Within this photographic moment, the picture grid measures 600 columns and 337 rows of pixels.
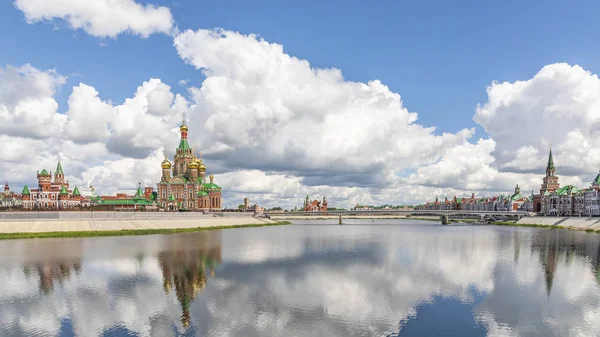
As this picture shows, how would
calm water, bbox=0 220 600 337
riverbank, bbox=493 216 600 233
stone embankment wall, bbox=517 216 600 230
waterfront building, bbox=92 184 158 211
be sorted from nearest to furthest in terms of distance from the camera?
calm water, bbox=0 220 600 337 → riverbank, bbox=493 216 600 233 → stone embankment wall, bbox=517 216 600 230 → waterfront building, bbox=92 184 158 211

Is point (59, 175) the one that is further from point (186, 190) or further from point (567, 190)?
point (567, 190)

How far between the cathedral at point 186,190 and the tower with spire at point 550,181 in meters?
142

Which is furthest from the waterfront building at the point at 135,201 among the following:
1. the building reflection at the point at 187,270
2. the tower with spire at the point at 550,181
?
the tower with spire at the point at 550,181

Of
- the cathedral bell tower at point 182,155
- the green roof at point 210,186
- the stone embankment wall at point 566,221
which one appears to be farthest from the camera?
the cathedral bell tower at point 182,155

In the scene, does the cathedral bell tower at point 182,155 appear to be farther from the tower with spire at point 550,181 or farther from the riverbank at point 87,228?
the tower with spire at point 550,181

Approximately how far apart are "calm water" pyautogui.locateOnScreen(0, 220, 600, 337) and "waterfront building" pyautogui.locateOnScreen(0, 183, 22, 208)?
109467mm

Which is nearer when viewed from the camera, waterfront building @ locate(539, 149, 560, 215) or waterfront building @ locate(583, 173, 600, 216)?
waterfront building @ locate(583, 173, 600, 216)

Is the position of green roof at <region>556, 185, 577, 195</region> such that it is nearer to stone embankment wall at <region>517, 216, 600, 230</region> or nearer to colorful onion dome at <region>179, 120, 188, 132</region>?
stone embankment wall at <region>517, 216, 600, 230</region>

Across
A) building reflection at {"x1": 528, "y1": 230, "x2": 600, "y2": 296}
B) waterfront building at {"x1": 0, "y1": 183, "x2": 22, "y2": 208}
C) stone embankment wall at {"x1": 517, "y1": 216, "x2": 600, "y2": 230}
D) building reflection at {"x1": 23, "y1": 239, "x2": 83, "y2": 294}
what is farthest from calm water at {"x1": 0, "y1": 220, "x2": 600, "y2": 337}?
waterfront building at {"x1": 0, "y1": 183, "x2": 22, "y2": 208}

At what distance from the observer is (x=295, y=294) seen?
1197 inches

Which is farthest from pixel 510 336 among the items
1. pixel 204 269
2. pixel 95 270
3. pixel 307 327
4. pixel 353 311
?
pixel 95 270

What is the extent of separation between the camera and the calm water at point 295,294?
901 inches

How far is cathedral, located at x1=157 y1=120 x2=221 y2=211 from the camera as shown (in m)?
148

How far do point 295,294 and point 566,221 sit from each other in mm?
122612
